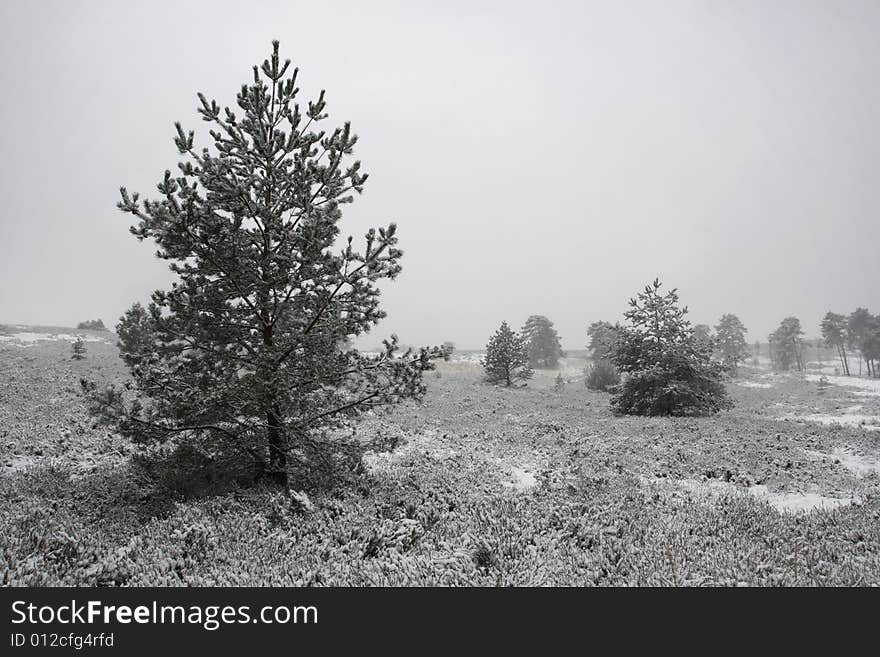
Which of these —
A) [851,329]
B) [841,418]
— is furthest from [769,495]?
[851,329]

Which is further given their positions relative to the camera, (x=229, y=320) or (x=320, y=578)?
(x=229, y=320)

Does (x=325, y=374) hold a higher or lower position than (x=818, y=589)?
higher

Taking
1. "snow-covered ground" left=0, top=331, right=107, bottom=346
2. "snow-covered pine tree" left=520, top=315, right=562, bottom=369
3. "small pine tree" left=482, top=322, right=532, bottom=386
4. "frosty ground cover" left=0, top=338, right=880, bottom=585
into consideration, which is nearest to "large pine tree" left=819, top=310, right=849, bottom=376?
"snow-covered pine tree" left=520, top=315, right=562, bottom=369

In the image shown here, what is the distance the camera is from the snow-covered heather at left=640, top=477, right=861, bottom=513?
25.4 feet

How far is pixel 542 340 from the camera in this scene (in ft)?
226

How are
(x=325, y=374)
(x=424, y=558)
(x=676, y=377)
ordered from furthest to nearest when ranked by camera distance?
(x=676, y=377) → (x=325, y=374) → (x=424, y=558)

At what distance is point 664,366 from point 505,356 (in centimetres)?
1864

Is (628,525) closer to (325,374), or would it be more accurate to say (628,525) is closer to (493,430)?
(325,374)

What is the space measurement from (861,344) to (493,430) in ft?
270

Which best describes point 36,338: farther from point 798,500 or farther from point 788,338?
point 788,338

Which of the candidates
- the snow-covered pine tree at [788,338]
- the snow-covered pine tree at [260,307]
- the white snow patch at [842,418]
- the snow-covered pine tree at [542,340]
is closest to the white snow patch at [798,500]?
the snow-covered pine tree at [260,307]

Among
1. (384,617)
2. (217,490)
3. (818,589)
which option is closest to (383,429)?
(217,490)

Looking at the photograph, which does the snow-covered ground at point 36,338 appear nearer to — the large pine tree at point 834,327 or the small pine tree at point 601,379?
the small pine tree at point 601,379

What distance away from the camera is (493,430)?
1608cm
